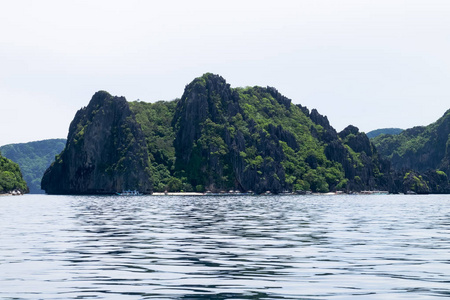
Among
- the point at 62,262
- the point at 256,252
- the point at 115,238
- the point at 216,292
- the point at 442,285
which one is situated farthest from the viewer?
the point at 115,238

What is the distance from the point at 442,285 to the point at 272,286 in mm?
6732

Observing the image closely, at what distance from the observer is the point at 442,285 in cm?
2516

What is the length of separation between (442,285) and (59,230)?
39361mm

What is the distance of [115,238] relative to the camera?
47844 mm

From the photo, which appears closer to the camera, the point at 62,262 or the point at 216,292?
the point at 216,292

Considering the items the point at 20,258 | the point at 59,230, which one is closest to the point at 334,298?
the point at 20,258

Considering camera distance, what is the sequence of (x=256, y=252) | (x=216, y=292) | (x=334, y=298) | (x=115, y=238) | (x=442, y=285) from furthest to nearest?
(x=115, y=238), (x=256, y=252), (x=442, y=285), (x=216, y=292), (x=334, y=298)

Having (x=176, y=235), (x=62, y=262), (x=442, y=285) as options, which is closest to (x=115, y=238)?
(x=176, y=235)

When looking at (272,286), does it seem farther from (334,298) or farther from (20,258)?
(20,258)

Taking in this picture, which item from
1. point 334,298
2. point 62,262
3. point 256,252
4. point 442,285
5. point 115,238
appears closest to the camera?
point 334,298

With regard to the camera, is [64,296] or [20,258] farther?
[20,258]

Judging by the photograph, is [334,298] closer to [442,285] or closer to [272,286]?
[272,286]

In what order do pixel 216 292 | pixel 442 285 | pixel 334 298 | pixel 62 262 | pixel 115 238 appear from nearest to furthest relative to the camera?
pixel 334 298 → pixel 216 292 → pixel 442 285 → pixel 62 262 → pixel 115 238

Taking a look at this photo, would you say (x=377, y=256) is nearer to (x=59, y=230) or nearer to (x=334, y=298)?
(x=334, y=298)
